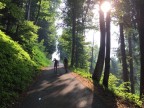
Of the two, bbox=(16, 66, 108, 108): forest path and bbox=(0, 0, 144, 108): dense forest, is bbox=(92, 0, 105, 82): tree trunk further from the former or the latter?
bbox=(16, 66, 108, 108): forest path

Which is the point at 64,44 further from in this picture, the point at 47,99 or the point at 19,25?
the point at 47,99

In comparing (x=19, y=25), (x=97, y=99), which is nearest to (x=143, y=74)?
(x=97, y=99)

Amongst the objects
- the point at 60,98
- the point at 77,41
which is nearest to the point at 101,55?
the point at 60,98

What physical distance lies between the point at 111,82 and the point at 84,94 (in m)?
6.08

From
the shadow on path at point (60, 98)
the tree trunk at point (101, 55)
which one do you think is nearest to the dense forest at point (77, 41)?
the tree trunk at point (101, 55)

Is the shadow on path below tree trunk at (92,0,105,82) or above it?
below

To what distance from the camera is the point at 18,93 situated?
44.1 ft

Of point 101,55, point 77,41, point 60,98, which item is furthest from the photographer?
point 77,41

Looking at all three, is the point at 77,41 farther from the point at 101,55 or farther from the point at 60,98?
the point at 60,98

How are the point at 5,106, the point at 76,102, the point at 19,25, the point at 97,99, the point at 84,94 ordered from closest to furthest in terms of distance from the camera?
the point at 5,106, the point at 76,102, the point at 97,99, the point at 84,94, the point at 19,25

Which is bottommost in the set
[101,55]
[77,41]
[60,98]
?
[60,98]

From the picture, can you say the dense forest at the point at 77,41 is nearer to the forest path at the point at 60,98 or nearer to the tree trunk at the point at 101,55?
the tree trunk at the point at 101,55

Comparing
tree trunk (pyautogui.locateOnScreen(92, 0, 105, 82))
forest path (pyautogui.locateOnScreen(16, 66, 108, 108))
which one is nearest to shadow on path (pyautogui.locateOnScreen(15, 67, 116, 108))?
forest path (pyautogui.locateOnScreen(16, 66, 108, 108))

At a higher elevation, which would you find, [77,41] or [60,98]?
[77,41]
